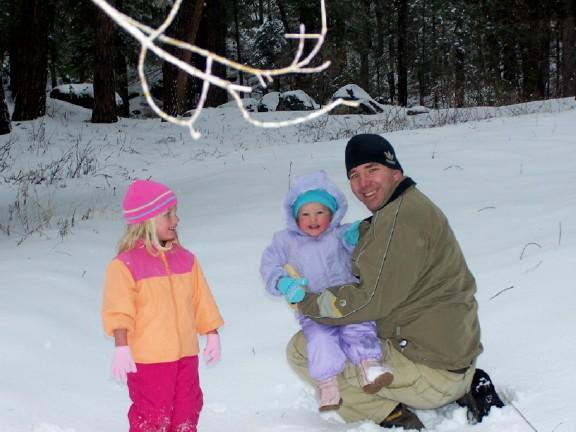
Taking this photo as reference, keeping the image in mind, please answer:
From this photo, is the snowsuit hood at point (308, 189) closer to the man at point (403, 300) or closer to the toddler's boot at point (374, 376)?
the man at point (403, 300)

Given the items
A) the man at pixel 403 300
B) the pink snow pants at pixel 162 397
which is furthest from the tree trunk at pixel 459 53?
the pink snow pants at pixel 162 397

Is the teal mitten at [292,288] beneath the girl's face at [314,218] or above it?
beneath

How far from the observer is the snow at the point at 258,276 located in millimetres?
3439

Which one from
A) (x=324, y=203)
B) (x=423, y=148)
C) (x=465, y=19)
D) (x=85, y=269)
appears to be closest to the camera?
(x=324, y=203)

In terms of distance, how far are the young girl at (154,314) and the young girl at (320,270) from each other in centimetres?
52

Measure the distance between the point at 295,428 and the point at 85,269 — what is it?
9.28ft

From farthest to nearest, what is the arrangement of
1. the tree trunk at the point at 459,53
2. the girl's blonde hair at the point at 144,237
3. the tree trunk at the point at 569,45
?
the tree trunk at the point at 459,53 → the tree trunk at the point at 569,45 → the girl's blonde hair at the point at 144,237

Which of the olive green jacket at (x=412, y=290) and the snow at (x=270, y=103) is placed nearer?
the olive green jacket at (x=412, y=290)

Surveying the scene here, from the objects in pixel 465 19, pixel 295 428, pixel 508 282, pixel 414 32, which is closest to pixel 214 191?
Result: pixel 508 282

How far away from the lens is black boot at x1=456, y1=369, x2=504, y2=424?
10.6 feet

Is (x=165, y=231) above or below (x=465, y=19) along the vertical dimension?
below

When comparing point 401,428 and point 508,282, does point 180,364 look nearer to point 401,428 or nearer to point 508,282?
point 401,428

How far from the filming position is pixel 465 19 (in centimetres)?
3284

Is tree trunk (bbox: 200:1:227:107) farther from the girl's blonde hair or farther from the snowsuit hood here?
the girl's blonde hair
